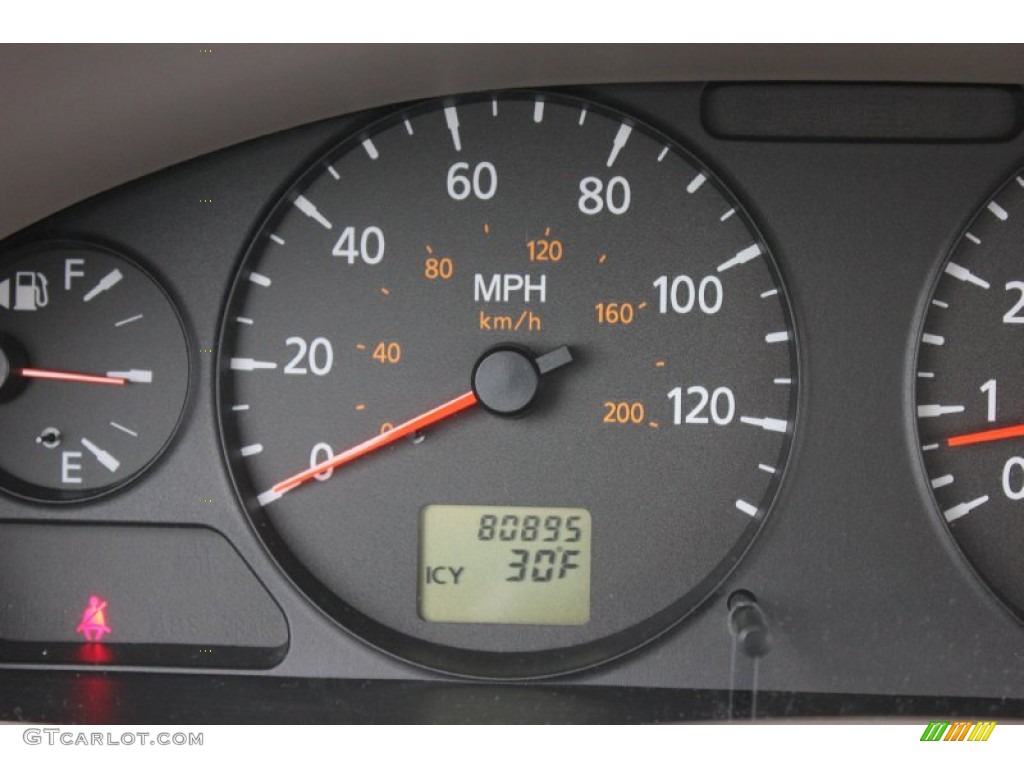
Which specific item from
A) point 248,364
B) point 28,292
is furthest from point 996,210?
point 28,292

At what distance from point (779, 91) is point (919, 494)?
839 mm

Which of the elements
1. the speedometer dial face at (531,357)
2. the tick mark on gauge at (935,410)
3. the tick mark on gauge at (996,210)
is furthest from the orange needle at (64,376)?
the tick mark on gauge at (996,210)

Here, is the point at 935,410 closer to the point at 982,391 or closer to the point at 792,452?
the point at 982,391

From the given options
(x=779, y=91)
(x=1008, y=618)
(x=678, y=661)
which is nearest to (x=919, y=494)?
(x=1008, y=618)

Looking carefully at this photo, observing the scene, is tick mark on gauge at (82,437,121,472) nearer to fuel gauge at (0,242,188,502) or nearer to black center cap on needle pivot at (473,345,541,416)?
fuel gauge at (0,242,188,502)

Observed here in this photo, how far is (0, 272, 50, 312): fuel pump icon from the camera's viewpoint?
263 centimetres

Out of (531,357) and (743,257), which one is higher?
(743,257)

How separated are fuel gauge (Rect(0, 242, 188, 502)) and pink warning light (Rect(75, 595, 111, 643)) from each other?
0.74 feet

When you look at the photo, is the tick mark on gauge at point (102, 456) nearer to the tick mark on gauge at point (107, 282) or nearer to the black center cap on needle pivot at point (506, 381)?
the tick mark on gauge at point (107, 282)

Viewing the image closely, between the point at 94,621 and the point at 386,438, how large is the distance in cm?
73

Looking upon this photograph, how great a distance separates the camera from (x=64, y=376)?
2588 millimetres

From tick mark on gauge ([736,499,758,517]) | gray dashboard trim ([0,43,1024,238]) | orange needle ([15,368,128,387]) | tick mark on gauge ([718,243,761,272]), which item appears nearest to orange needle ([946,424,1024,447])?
tick mark on gauge ([736,499,758,517])

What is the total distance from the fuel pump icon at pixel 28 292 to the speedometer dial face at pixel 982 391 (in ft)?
→ 5.79
